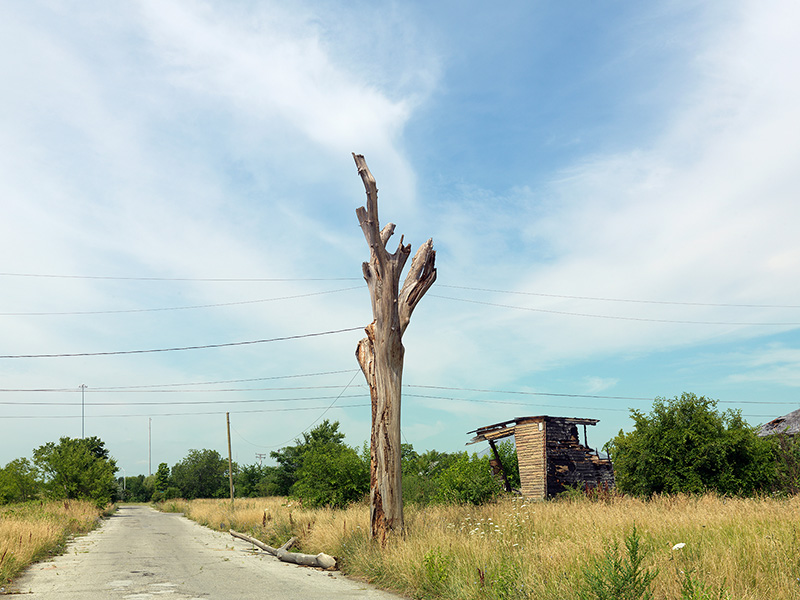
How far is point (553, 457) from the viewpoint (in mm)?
30125

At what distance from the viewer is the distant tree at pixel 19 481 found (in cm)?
5144

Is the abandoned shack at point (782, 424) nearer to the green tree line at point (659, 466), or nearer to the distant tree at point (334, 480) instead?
the green tree line at point (659, 466)

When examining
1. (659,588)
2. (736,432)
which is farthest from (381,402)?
(736,432)

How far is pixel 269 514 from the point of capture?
83.3 feet

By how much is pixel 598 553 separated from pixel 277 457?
67068 mm

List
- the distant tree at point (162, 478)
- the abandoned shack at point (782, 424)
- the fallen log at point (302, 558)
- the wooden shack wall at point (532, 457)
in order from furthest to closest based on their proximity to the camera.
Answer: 1. the distant tree at point (162, 478)
2. the abandoned shack at point (782, 424)
3. the wooden shack wall at point (532, 457)
4. the fallen log at point (302, 558)

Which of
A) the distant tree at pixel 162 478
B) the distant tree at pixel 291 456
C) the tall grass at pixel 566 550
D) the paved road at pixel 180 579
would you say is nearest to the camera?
the tall grass at pixel 566 550

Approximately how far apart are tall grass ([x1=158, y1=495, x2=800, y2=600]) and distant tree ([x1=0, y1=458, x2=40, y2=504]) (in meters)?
49.6

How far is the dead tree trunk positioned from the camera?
12.8 meters

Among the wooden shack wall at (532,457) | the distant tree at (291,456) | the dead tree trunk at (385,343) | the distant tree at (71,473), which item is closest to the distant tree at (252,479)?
the distant tree at (291,456)

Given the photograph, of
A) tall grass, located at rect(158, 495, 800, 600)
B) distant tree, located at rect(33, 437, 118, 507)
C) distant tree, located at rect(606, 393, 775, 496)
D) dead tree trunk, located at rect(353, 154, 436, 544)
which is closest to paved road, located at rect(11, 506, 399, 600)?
tall grass, located at rect(158, 495, 800, 600)

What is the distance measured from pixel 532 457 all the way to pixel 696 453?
13.6 m

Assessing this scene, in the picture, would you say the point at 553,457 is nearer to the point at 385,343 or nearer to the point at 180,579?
the point at 385,343

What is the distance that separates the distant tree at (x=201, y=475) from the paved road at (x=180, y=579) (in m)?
85.3
